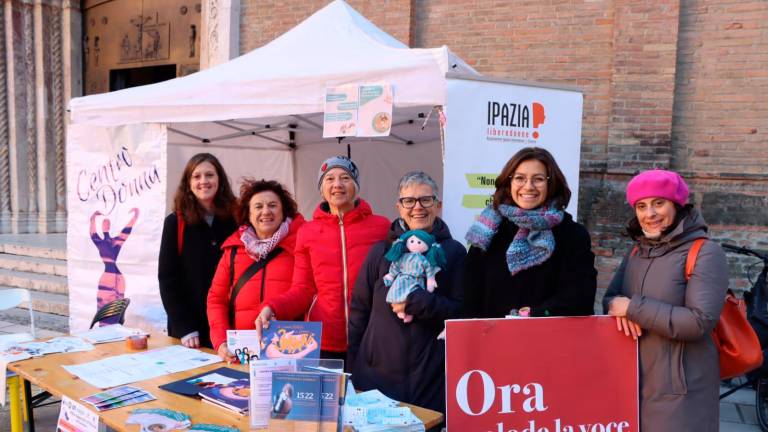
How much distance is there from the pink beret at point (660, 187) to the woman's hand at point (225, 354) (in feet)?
6.60

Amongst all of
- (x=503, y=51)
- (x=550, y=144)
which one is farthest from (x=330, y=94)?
(x=503, y=51)

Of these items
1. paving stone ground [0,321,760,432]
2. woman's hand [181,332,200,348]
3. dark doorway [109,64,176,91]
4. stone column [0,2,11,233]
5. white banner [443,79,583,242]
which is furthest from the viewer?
dark doorway [109,64,176,91]

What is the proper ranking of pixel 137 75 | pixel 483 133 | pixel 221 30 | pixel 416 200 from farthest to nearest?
pixel 137 75, pixel 221 30, pixel 483 133, pixel 416 200

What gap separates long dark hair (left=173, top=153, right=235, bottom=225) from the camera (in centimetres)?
345

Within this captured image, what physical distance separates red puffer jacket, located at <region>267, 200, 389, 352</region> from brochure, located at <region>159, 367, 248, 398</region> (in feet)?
1.18

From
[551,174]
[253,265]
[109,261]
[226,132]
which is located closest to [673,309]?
[551,174]

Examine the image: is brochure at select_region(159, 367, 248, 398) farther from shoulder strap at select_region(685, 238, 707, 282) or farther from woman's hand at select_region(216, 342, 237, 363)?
shoulder strap at select_region(685, 238, 707, 282)

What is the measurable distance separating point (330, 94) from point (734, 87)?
464 centimetres

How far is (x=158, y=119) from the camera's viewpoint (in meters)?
4.29

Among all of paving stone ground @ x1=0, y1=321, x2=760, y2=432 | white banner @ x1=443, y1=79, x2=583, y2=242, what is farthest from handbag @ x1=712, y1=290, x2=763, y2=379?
paving stone ground @ x1=0, y1=321, x2=760, y2=432

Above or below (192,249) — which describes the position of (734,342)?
below

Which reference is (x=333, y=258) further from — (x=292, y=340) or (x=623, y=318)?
(x=623, y=318)

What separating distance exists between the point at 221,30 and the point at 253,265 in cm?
613

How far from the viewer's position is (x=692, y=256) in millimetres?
2088
